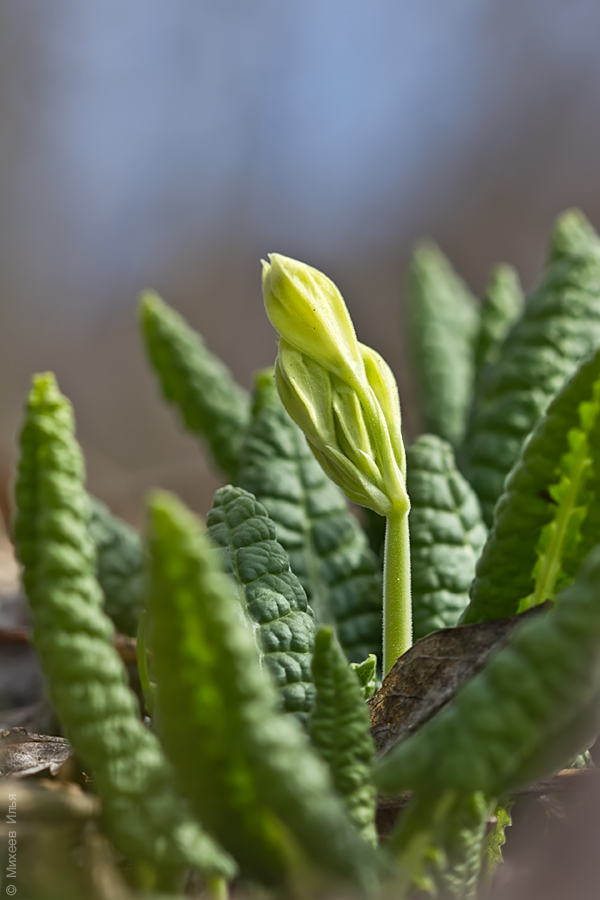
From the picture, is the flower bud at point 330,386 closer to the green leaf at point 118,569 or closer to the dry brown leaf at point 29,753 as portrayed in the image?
the dry brown leaf at point 29,753

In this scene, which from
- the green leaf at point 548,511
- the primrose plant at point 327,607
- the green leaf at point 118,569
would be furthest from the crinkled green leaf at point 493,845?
the green leaf at point 118,569

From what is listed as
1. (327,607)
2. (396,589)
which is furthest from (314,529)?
(396,589)

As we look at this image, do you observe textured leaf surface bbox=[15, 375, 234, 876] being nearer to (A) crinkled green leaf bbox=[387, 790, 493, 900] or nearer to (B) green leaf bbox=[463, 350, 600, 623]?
(A) crinkled green leaf bbox=[387, 790, 493, 900]

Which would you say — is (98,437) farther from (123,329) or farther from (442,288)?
(442,288)

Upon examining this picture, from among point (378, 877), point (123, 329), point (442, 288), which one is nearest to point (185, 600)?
point (378, 877)

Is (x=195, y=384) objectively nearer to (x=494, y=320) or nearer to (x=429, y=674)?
(x=494, y=320)

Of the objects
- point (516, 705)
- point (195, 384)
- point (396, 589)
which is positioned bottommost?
point (516, 705)
